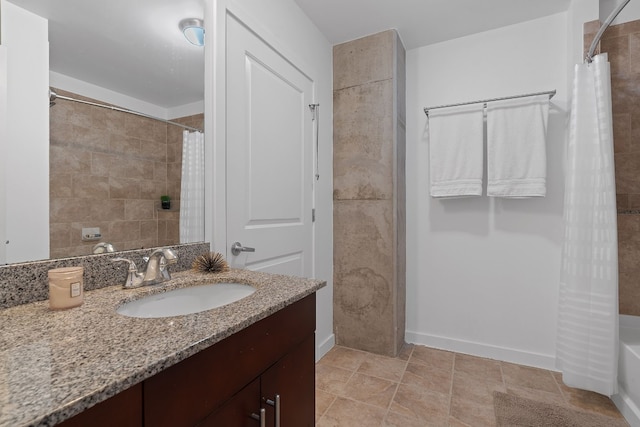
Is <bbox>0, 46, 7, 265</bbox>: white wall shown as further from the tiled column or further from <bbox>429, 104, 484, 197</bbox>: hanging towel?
<bbox>429, 104, 484, 197</bbox>: hanging towel

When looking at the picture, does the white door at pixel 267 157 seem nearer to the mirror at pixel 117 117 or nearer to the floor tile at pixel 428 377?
the mirror at pixel 117 117

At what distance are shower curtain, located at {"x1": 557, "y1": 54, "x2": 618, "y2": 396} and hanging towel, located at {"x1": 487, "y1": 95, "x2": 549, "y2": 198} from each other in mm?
213

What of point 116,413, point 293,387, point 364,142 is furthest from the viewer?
point 364,142

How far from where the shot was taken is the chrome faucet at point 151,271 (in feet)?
3.12

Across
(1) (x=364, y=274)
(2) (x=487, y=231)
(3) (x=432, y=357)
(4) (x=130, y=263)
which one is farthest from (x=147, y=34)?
(3) (x=432, y=357)

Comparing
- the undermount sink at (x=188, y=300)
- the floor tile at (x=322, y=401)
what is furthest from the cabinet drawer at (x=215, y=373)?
the floor tile at (x=322, y=401)

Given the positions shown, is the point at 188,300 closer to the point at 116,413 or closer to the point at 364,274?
the point at 116,413

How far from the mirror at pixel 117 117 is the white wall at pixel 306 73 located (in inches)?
2.8

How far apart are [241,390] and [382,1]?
2145 mm

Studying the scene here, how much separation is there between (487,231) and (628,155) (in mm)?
909

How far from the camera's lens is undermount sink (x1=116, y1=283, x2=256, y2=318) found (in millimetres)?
888

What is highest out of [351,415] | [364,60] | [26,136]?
[364,60]

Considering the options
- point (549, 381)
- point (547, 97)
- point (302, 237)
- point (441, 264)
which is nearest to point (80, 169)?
point (302, 237)

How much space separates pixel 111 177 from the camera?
3.26ft
